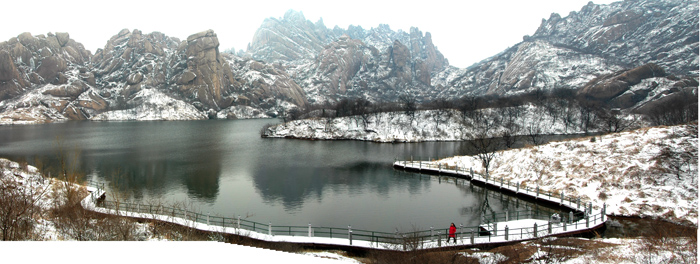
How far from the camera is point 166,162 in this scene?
61.0 metres

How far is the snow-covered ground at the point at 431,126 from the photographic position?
110m

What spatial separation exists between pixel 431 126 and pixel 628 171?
80835mm

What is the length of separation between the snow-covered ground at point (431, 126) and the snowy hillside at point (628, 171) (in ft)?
206

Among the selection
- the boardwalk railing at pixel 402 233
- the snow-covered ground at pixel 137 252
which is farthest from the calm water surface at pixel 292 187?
the snow-covered ground at pixel 137 252

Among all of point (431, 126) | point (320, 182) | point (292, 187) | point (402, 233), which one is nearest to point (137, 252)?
point (402, 233)

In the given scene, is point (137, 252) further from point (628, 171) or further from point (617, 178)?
point (628, 171)

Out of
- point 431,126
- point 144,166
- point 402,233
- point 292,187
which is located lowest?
point 292,187

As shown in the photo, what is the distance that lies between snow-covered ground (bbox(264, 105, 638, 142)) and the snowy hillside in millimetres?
62758

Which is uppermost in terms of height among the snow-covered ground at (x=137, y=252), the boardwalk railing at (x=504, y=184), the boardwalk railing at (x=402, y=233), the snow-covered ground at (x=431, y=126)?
the snow-covered ground at (x=431, y=126)

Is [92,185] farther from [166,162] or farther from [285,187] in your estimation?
[285,187]

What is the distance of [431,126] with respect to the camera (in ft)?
375

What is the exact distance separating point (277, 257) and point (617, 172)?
131ft

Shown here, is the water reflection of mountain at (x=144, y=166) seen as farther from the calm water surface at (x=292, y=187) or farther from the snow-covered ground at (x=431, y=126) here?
the snow-covered ground at (x=431, y=126)

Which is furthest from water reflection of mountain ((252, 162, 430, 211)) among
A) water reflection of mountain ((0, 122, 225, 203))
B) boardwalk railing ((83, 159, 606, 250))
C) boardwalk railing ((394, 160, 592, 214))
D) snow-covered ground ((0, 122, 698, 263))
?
snow-covered ground ((0, 122, 698, 263))
